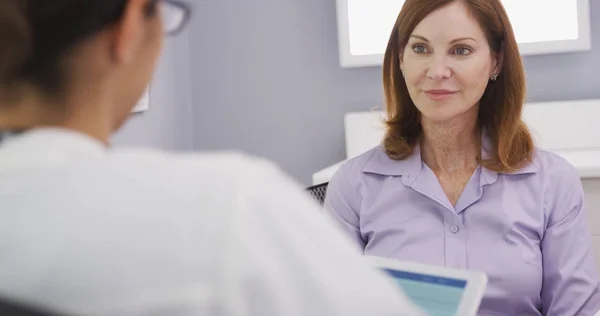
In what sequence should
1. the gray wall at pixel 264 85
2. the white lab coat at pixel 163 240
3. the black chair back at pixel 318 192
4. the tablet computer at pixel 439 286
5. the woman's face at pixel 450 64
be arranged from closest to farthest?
1. the white lab coat at pixel 163 240
2. the tablet computer at pixel 439 286
3. the woman's face at pixel 450 64
4. the black chair back at pixel 318 192
5. the gray wall at pixel 264 85

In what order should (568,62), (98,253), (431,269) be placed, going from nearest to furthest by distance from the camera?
(98,253) < (431,269) < (568,62)

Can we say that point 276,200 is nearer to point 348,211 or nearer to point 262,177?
point 262,177

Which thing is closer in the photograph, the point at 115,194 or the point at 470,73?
the point at 115,194

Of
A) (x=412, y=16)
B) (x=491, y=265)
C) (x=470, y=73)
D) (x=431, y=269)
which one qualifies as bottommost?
(x=491, y=265)

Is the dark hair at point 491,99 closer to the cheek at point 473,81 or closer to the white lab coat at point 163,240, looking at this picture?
the cheek at point 473,81

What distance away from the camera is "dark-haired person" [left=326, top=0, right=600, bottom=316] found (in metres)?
1.26

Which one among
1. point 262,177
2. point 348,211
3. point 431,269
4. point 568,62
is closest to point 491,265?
point 348,211

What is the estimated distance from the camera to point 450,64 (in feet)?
4.48

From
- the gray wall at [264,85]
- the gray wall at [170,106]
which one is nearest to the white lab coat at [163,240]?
the gray wall at [170,106]

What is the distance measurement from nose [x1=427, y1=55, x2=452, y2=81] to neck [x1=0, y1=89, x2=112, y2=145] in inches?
39.1

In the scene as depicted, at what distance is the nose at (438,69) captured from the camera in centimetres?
135

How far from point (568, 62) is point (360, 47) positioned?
2.49 feet

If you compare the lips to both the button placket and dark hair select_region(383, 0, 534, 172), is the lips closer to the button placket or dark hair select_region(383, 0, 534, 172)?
dark hair select_region(383, 0, 534, 172)

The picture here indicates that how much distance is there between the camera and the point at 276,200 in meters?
0.41
